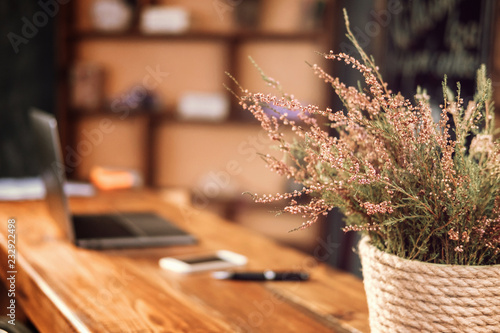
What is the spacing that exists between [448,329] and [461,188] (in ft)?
0.66

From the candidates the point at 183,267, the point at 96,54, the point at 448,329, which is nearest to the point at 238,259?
the point at 183,267

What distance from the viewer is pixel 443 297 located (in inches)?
35.7

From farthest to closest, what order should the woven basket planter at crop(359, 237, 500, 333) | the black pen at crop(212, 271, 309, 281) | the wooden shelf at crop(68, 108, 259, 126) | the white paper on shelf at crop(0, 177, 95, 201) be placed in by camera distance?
1. the wooden shelf at crop(68, 108, 259, 126)
2. the white paper on shelf at crop(0, 177, 95, 201)
3. the black pen at crop(212, 271, 309, 281)
4. the woven basket planter at crop(359, 237, 500, 333)

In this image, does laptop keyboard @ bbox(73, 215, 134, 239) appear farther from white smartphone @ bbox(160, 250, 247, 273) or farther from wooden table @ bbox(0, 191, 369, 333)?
white smartphone @ bbox(160, 250, 247, 273)

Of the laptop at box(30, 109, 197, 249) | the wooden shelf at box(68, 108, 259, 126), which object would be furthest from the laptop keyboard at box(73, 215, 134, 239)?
the wooden shelf at box(68, 108, 259, 126)

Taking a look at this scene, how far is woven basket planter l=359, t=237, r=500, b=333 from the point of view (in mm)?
906

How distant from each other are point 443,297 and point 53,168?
1.22 metres

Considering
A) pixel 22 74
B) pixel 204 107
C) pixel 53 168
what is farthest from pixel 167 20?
pixel 53 168

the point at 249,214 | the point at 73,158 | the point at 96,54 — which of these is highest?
the point at 96,54

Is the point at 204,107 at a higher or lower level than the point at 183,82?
lower

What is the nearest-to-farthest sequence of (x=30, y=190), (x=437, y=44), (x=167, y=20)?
(x=30, y=190), (x=437, y=44), (x=167, y=20)

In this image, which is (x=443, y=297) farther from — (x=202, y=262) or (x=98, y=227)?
(x=98, y=227)

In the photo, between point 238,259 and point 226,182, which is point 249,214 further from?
point 238,259

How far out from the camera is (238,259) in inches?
67.2
